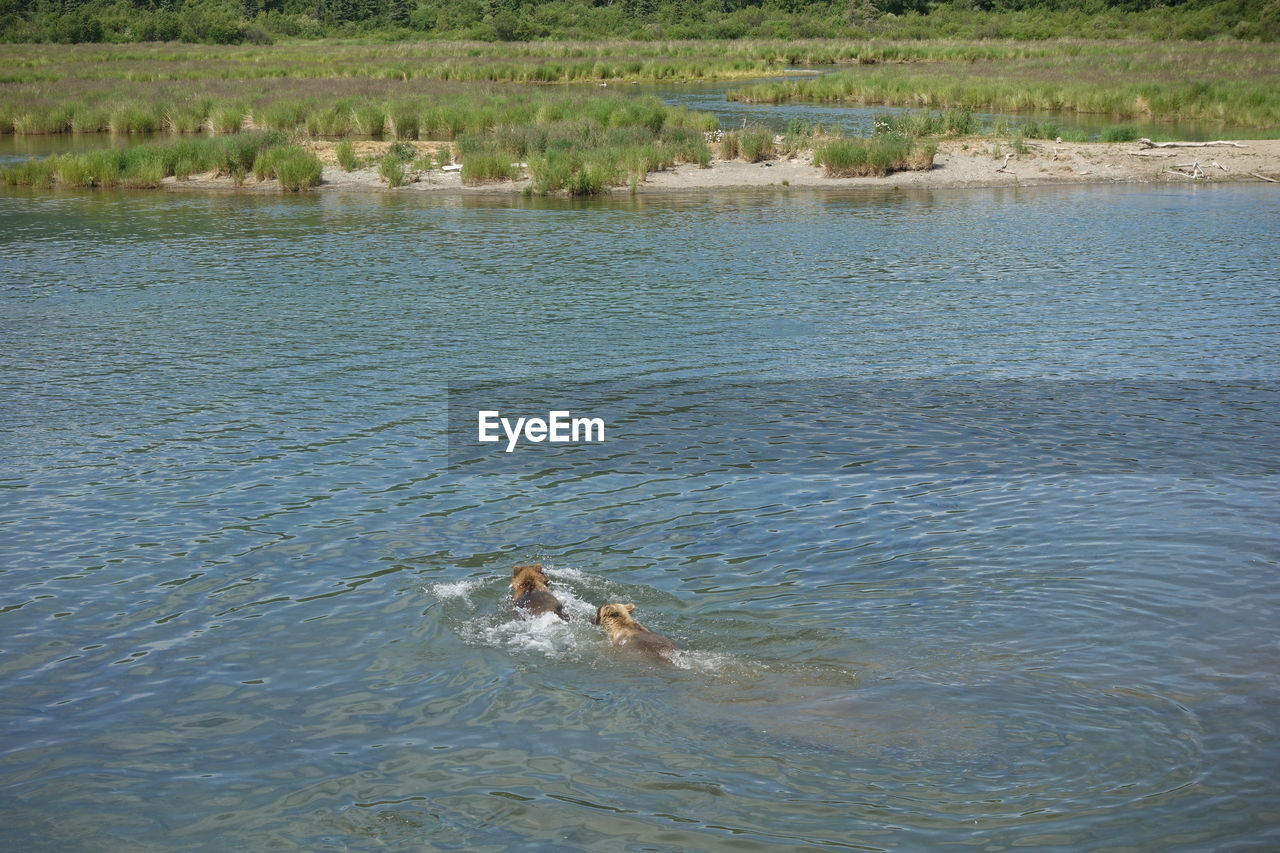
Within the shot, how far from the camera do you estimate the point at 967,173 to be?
32.7 metres

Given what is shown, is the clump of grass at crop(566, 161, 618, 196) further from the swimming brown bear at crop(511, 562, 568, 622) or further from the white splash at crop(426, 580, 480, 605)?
the swimming brown bear at crop(511, 562, 568, 622)

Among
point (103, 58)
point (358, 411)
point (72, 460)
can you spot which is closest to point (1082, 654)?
point (358, 411)

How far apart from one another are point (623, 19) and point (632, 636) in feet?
319

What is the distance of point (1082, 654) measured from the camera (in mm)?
7895

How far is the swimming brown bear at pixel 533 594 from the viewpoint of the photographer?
8211mm

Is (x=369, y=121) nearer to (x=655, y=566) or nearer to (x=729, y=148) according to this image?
(x=729, y=148)

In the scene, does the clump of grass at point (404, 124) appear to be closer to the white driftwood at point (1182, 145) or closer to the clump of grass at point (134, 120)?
the clump of grass at point (134, 120)

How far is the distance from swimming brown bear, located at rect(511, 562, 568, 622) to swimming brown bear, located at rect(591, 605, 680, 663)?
0.33m

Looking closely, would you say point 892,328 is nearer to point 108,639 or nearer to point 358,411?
point 358,411

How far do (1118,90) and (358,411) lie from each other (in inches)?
1559

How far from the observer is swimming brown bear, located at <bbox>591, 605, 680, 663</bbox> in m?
7.80

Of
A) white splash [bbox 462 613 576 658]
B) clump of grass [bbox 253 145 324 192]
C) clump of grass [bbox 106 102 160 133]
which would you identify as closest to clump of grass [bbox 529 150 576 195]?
clump of grass [bbox 253 145 324 192]

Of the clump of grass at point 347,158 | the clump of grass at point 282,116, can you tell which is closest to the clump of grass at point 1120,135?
the clump of grass at point 347,158

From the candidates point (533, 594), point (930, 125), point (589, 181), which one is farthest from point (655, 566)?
point (930, 125)
